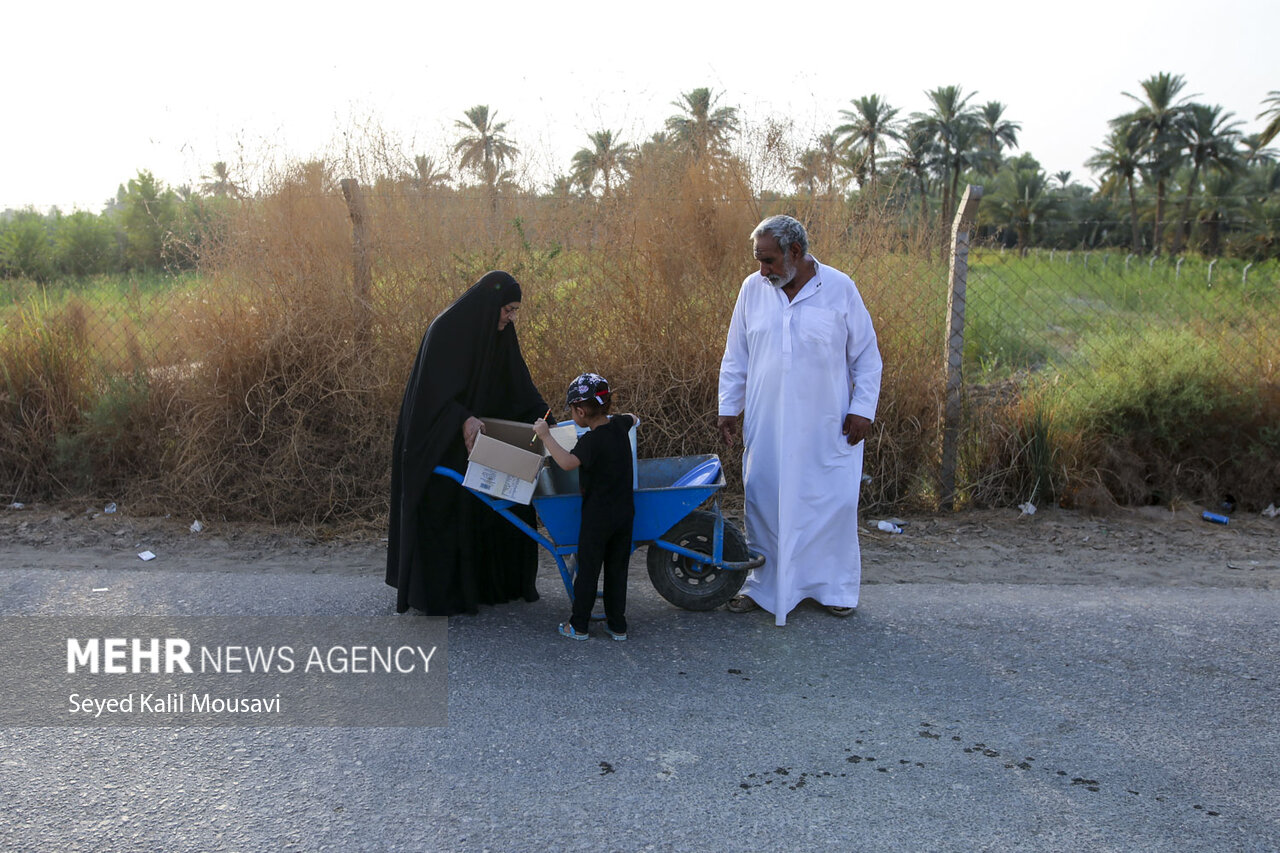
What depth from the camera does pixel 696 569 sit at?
476cm

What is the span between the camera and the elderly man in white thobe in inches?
183

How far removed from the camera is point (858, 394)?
470cm

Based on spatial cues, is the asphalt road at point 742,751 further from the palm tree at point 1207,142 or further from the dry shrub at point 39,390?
the palm tree at point 1207,142

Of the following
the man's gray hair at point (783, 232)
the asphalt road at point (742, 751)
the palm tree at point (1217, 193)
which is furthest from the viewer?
the palm tree at point (1217, 193)

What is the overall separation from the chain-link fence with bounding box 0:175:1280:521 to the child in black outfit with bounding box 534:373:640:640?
264cm

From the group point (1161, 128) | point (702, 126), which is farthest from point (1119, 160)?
point (702, 126)

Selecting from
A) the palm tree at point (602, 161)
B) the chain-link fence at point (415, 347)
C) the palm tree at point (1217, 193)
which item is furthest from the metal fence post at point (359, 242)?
the palm tree at point (1217, 193)

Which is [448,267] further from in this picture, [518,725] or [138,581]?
[518,725]

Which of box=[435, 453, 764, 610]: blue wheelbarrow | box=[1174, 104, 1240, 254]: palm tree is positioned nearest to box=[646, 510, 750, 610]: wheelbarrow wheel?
box=[435, 453, 764, 610]: blue wheelbarrow

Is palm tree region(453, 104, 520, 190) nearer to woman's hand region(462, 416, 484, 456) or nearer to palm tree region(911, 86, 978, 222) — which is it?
woman's hand region(462, 416, 484, 456)

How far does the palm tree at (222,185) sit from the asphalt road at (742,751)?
3873mm

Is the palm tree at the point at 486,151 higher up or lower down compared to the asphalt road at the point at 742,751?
higher up

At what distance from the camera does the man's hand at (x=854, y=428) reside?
15.3 feet

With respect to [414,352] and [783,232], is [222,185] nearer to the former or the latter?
[414,352]
